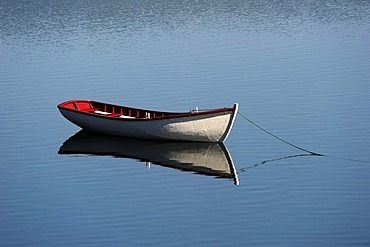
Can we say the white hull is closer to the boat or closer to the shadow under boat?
the boat

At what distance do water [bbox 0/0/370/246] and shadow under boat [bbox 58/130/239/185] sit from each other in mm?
444

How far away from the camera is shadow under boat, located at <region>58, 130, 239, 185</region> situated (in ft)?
128

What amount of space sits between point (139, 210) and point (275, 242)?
18.6 ft

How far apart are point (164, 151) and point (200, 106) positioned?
706 cm

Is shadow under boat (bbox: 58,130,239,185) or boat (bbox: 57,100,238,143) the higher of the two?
boat (bbox: 57,100,238,143)

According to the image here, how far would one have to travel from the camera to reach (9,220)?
32812 millimetres

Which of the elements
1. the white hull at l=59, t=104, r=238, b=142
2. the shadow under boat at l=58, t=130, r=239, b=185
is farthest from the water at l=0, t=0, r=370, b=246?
the white hull at l=59, t=104, r=238, b=142

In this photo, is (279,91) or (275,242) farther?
(279,91)

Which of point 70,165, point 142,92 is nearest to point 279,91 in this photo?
point 142,92

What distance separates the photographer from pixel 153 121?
141ft

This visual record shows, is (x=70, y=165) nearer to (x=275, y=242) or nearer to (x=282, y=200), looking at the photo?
(x=282, y=200)

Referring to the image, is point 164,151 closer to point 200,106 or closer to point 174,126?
point 174,126

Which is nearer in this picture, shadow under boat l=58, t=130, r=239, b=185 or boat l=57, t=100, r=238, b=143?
shadow under boat l=58, t=130, r=239, b=185

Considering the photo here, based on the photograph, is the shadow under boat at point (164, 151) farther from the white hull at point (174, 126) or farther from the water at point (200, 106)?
the water at point (200, 106)
